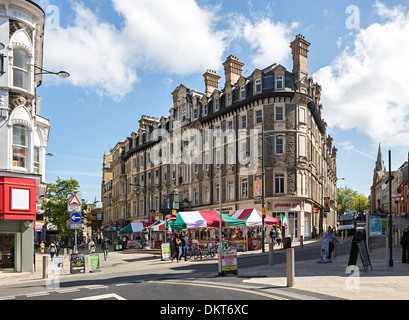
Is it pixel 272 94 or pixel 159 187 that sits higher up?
pixel 272 94

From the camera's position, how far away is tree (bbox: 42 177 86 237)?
57.2 m

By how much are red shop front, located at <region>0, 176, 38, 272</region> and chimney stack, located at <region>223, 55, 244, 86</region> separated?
3186cm

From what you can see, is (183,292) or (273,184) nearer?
(183,292)

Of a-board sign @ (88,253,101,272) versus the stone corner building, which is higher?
the stone corner building

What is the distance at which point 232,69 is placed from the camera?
49562 mm

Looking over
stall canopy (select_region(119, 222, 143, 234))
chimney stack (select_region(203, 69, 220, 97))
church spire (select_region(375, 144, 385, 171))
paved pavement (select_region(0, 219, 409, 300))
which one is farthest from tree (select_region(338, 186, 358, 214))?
paved pavement (select_region(0, 219, 409, 300))

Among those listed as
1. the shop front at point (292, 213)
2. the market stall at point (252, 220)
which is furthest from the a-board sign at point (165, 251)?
the shop front at point (292, 213)

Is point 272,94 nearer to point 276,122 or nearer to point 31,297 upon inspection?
point 276,122

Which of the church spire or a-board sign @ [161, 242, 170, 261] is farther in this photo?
the church spire

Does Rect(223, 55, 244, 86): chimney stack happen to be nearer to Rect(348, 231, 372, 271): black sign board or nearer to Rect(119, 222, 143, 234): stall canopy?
Rect(119, 222, 143, 234): stall canopy

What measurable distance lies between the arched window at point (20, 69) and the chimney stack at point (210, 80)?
32.3 meters
